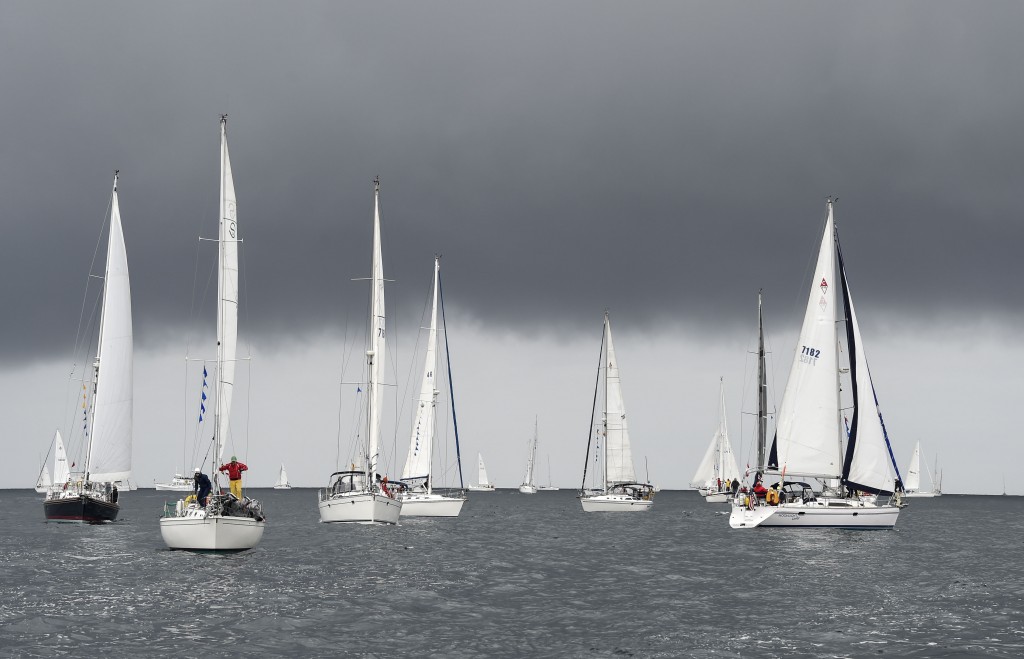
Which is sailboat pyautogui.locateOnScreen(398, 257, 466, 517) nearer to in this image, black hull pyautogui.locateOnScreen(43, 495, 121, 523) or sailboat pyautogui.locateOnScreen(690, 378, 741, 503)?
black hull pyautogui.locateOnScreen(43, 495, 121, 523)

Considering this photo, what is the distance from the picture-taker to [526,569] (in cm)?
4191

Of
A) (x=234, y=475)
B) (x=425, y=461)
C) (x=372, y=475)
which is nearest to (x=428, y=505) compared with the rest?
(x=425, y=461)

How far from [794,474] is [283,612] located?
44.8 metres

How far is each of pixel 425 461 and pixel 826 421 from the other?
1280 inches

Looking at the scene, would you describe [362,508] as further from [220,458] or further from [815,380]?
[815,380]

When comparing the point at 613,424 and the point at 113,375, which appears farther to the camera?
the point at 613,424

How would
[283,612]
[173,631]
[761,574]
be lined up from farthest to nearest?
[761,574] < [283,612] < [173,631]

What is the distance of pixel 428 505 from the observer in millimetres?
80812

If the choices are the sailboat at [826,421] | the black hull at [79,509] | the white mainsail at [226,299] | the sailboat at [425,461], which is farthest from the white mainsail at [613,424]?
the white mainsail at [226,299]

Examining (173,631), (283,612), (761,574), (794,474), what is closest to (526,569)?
(761,574)

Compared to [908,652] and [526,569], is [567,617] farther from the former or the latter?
[526,569]

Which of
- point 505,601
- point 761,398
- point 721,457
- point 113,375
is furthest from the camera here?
point 721,457

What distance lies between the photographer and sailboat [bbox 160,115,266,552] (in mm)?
39812

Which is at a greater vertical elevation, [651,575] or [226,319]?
[226,319]
